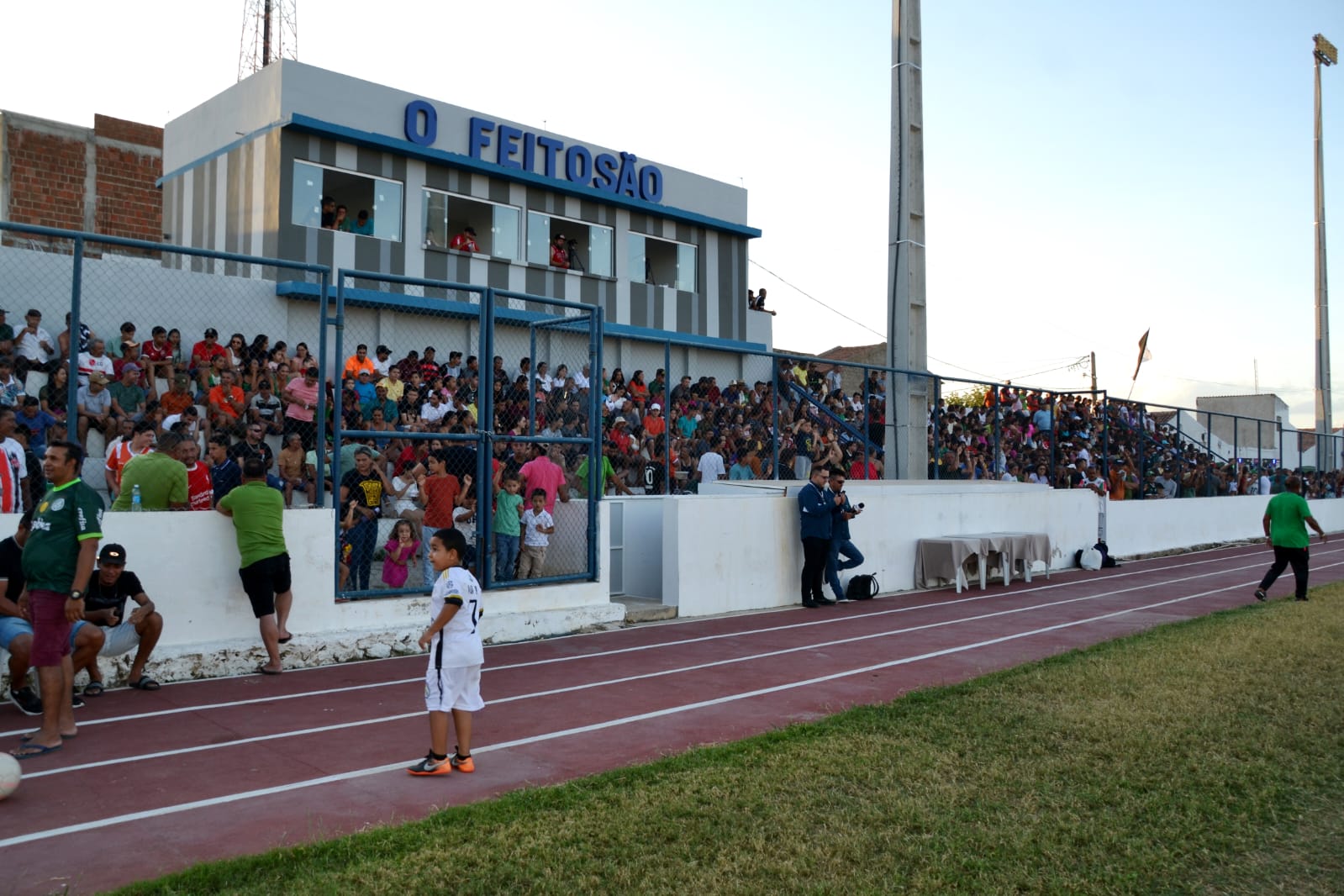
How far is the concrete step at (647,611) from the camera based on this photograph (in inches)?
514

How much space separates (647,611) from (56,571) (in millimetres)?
7455

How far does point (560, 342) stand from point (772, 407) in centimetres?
473

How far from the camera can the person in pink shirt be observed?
12359mm

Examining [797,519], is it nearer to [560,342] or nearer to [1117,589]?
[560,342]

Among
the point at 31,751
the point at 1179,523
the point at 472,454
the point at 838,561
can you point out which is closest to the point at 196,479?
the point at 472,454

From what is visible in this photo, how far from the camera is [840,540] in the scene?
15531 millimetres

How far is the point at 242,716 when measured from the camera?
7988 mm

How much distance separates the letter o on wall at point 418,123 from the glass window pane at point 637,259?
5687mm

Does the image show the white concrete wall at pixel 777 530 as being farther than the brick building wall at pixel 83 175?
No

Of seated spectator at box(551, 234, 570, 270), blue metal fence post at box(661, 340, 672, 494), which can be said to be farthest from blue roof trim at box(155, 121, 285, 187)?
blue metal fence post at box(661, 340, 672, 494)

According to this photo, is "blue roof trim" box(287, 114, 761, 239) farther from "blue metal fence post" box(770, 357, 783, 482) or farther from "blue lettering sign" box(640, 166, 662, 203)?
"blue metal fence post" box(770, 357, 783, 482)

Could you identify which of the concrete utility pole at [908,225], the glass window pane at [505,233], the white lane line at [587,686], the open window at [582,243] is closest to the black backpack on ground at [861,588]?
the white lane line at [587,686]

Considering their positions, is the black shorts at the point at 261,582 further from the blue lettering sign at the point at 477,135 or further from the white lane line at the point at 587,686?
the blue lettering sign at the point at 477,135

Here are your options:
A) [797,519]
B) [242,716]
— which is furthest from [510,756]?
[797,519]
